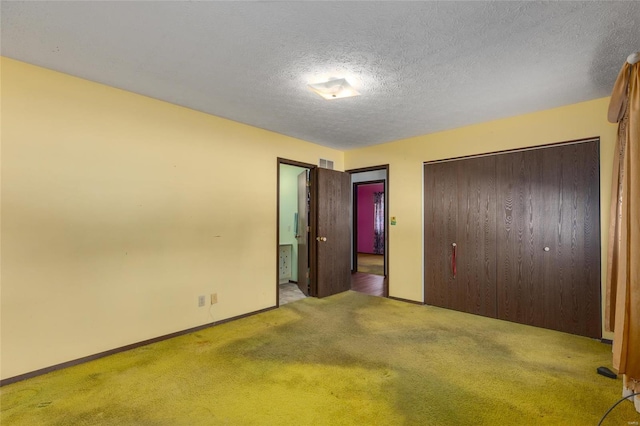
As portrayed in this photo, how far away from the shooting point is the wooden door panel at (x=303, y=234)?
4.89 m

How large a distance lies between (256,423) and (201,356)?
1.14 metres

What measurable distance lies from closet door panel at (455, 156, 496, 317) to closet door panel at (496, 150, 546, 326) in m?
0.08

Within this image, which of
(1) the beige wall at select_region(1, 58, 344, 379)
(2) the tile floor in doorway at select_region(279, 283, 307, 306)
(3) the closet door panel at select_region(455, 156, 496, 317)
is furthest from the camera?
(2) the tile floor in doorway at select_region(279, 283, 307, 306)

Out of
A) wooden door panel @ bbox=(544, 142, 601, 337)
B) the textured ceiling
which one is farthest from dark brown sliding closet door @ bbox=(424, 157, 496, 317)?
the textured ceiling

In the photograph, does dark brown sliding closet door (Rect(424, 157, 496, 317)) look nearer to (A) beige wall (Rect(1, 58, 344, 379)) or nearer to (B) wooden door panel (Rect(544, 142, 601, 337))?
(B) wooden door panel (Rect(544, 142, 601, 337))

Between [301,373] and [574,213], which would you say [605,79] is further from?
[301,373]

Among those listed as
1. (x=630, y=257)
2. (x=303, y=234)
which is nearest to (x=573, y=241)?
(x=630, y=257)

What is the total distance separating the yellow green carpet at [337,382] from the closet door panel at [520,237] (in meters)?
0.34

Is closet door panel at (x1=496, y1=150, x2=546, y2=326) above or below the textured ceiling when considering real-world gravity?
below

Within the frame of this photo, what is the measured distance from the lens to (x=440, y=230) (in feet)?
13.7

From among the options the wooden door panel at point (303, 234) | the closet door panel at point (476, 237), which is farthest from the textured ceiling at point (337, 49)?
the wooden door panel at point (303, 234)

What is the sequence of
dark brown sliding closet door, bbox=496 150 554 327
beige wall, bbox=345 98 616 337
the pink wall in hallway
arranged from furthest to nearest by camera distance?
the pink wall in hallway → dark brown sliding closet door, bbox=496 150 554 327 → beige wall, bbox=345 98 616 337

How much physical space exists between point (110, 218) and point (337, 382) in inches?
99.2

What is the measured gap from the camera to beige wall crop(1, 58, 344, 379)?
2.31 m
